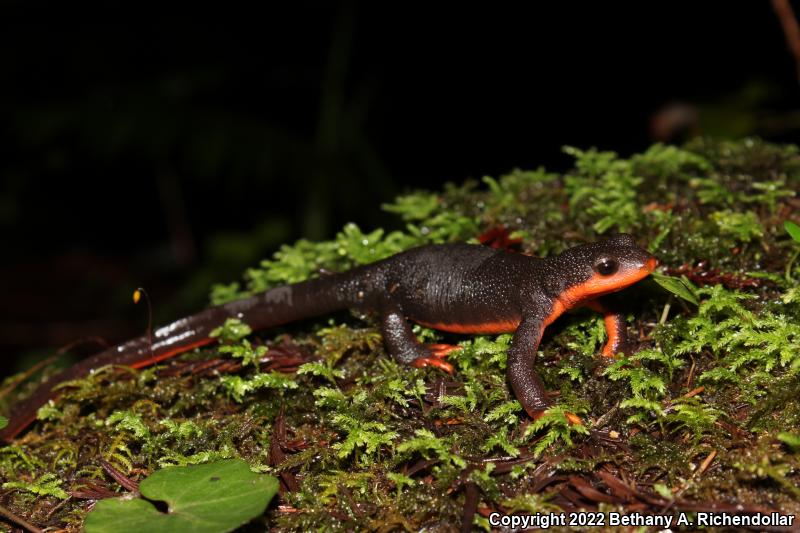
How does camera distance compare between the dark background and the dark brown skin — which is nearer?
the dark brown skin

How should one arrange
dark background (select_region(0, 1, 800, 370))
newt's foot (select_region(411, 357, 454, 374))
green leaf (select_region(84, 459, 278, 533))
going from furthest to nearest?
dark background (select_region(0, 1, 800, 370)) < newt's foot (select_region(411, 357, 454, 374)) < green leaf (select_region(84, 459, 278, 533))

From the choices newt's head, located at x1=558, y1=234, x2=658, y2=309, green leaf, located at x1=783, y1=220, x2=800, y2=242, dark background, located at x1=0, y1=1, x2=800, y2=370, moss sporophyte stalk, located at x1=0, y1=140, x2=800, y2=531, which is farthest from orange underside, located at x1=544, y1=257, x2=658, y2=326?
dark background, located at x1=0, y1=1, x2=800, y2=370

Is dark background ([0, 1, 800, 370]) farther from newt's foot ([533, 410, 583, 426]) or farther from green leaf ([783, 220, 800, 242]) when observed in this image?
newt's foot ([533, 410, 583, 426])

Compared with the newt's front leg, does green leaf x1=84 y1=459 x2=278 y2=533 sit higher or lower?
lower

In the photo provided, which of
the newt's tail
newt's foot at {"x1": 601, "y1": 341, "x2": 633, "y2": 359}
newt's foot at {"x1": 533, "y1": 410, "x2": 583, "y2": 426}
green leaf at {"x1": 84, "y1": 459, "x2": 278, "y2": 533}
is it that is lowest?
green leaf at {"x1": 84, "y1": 459, "x2": 278, "y2": 533}

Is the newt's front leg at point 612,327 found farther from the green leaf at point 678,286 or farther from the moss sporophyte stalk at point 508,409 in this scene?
the green leaf at point 678,286

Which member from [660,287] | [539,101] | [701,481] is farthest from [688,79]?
[701,481]

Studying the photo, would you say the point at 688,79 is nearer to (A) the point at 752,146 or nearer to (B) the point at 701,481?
(A) the point at 752,146

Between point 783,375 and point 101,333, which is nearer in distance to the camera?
point 783,375
